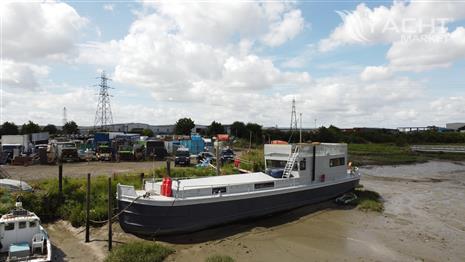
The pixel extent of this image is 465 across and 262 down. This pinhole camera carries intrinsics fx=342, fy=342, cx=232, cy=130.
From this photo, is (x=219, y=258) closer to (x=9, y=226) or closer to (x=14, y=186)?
(x=9, y=226)

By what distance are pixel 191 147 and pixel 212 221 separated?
98.2 ft

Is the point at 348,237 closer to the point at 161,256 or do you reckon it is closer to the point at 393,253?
the point at 393,253

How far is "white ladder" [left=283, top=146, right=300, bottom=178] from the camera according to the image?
66.7 feet

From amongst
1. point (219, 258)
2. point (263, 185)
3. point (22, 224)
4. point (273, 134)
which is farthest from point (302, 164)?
point (273, 134)

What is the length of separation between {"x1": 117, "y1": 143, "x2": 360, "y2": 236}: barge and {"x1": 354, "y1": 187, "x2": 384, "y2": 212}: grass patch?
1.38m

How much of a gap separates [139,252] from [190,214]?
9.95ft

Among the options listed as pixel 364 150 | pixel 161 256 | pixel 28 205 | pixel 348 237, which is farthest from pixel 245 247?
pixel 364 150

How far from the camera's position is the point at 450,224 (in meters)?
19.4

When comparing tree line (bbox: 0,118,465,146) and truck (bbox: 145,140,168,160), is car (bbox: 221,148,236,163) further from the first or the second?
tree line (bbox: 0,118,465,146)

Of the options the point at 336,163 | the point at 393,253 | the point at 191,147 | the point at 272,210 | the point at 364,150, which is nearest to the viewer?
the point at 393,253

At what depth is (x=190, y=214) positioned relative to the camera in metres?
15.5

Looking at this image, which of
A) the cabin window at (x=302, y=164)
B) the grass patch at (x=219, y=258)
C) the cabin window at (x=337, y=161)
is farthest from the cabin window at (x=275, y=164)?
the grass patch at (x=219, y=258)

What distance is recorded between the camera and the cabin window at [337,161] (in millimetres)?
23219

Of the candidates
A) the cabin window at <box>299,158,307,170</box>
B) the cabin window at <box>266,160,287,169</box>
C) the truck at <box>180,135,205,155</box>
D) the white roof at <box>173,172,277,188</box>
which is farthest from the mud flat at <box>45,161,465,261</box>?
the truck at <box>180,135,205,155</box>
